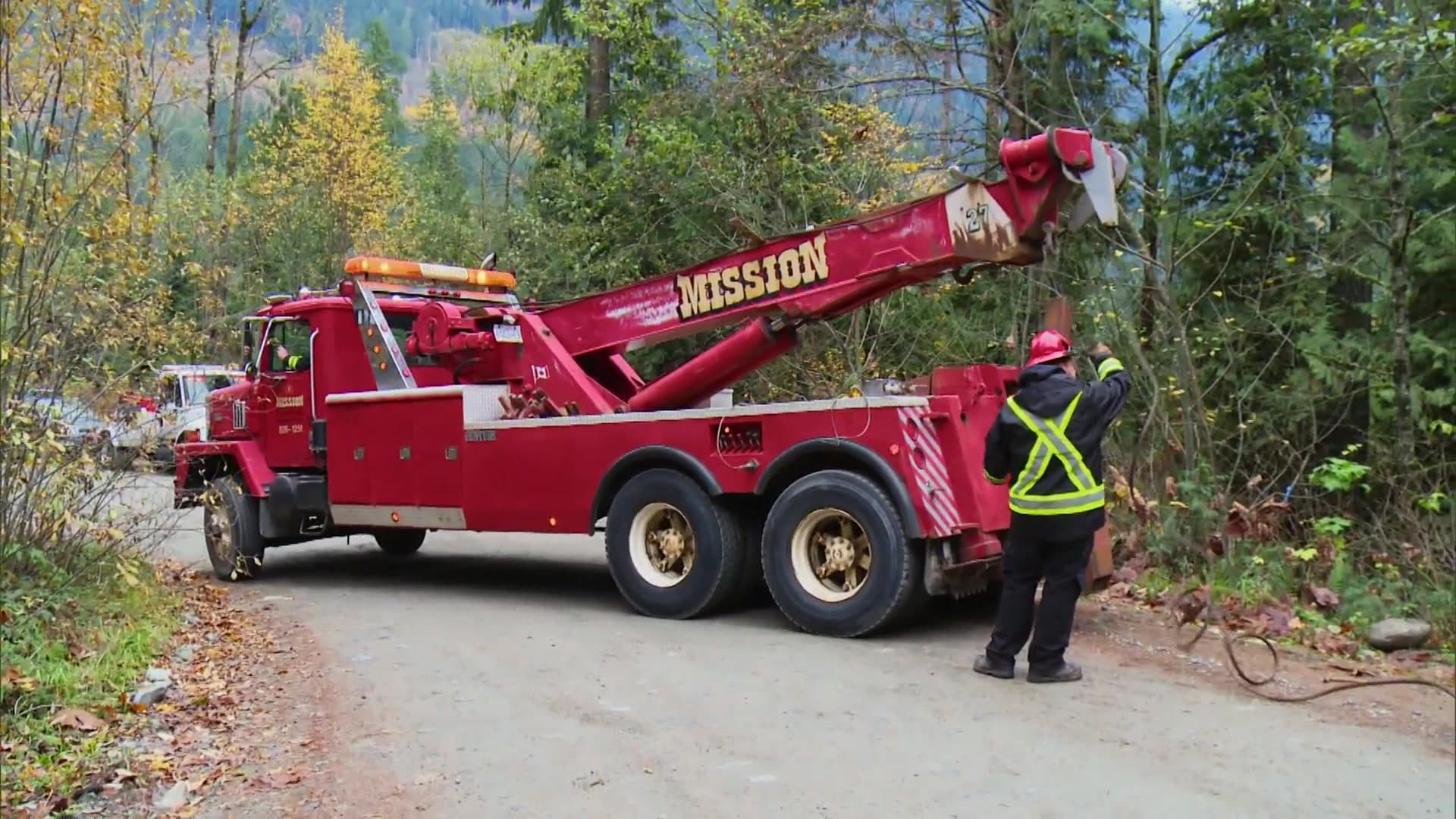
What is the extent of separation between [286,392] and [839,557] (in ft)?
Result: 20.4

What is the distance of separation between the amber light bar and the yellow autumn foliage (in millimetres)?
19231

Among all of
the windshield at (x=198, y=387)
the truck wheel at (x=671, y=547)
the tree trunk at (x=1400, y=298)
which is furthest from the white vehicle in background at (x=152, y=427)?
the tree trunk at (x=1400, y=298)

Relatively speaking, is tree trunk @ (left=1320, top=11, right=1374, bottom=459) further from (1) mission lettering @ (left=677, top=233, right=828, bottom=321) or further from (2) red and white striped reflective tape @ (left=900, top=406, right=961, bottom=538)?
(2) red and white striped reflective tape @ (left=900, top=406, right=961, bottom=538)

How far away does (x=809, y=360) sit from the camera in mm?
15188

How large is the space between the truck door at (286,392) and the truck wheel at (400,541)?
1684mm

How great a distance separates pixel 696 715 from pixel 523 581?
5.06 meters

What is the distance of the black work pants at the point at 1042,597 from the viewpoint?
6285 millimetres

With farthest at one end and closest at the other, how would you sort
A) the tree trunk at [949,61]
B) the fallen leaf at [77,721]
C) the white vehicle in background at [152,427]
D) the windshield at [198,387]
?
the windshield at [198,387], the tree trunk at [949,61], the white vehicle in background at [152,427], the fallen leaf at [77,721]

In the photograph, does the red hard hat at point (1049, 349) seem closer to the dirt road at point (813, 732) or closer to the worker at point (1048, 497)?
the worker at point (1048, 497)

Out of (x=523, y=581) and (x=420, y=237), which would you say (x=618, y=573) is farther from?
(x=420, y=237)

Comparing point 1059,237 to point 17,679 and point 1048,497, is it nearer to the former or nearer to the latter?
point 1048,497

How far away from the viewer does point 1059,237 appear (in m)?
8.20

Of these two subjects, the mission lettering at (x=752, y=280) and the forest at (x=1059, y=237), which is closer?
the forest at (x=1059, y=237)

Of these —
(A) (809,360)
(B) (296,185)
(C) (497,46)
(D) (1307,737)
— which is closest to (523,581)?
(A) (809,360)
